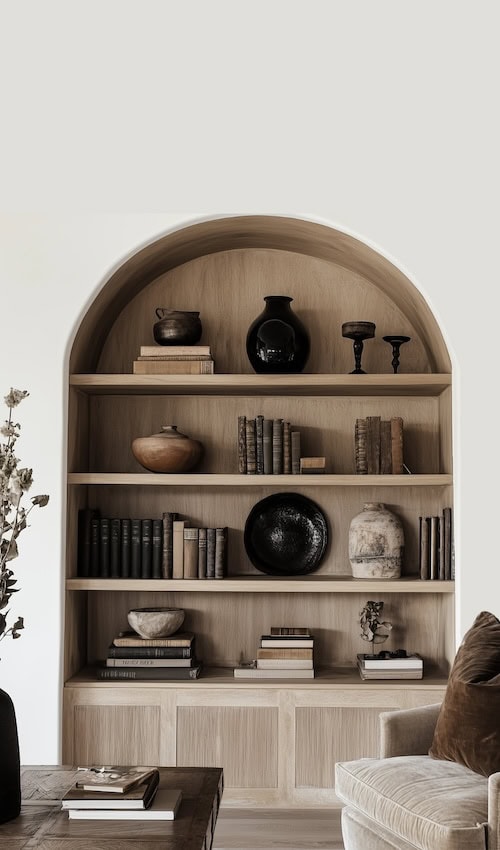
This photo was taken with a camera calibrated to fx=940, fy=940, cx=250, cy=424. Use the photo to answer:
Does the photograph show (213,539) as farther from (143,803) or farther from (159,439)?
(143,803)

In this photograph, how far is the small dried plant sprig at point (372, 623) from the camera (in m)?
3.92

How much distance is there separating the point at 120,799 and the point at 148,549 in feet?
5.68

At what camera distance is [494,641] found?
2922mm

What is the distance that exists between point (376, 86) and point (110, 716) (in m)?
2.55

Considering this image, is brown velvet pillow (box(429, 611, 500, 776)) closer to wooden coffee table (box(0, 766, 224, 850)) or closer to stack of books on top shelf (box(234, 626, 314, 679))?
wooden coffee table (box(0, 766, 224, 850))

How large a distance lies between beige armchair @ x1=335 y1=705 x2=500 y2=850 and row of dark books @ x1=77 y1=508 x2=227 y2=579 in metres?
1.13

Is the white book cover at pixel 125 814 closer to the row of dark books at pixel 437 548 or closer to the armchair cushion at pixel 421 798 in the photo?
the armchair cushion at pixel 421 798

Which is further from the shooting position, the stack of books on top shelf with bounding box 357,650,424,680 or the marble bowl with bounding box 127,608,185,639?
the marble bowl with bounding box 127,608,185,639

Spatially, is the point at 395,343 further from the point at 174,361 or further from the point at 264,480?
the point at 174,361

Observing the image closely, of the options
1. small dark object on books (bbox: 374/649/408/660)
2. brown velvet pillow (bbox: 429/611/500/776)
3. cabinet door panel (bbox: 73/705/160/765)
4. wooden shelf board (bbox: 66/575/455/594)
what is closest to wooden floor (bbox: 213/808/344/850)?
cabinet door panel (bbox: 73/705/160/765)

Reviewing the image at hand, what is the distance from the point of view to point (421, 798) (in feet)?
8.24

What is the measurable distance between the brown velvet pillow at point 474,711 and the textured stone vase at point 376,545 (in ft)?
2.95

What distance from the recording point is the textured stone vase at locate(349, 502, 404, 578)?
3875 mm

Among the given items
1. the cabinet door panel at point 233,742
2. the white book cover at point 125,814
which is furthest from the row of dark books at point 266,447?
the white book cover at point 125,814
